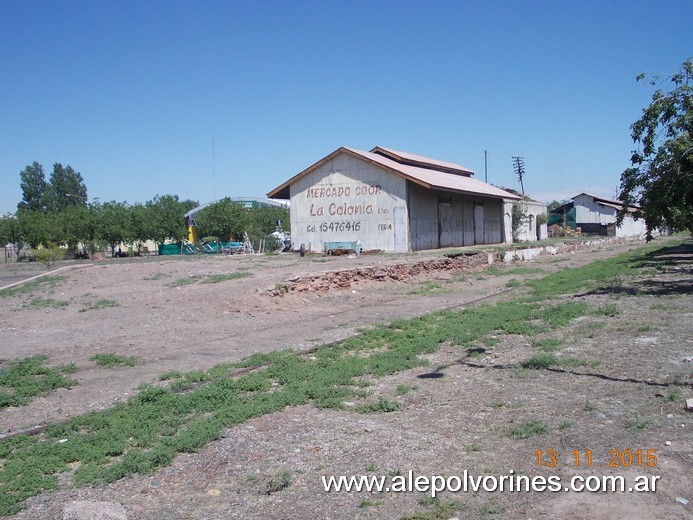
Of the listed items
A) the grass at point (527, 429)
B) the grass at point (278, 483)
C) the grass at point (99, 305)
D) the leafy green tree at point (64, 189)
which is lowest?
the grass at point (278, 483)

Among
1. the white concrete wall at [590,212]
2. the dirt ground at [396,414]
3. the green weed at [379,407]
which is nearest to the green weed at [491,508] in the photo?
the dirt ground at [396,414]

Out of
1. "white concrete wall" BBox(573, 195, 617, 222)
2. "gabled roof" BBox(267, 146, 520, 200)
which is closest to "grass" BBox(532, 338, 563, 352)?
"gabled roof" BBox(267, 146, 520, 200)

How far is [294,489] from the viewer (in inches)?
199

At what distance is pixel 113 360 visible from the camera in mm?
10406

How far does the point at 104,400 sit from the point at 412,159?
113 ft

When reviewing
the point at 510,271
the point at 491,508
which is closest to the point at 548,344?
the point at 491,508

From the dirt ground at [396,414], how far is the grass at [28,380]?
21cm

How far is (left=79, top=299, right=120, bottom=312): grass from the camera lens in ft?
52.5

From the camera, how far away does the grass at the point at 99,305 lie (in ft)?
52.5

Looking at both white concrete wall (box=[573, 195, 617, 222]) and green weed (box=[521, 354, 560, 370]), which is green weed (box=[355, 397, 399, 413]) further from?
white concrete wall (box=[573, 195, 617, 222])

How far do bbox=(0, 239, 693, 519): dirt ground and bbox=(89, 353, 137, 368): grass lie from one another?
14 cm

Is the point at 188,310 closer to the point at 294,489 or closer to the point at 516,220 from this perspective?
the point at 294,489

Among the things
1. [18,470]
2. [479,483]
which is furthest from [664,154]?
[18,470]
